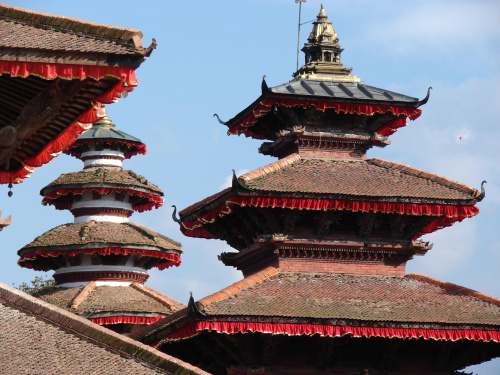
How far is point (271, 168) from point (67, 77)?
13.8 meters

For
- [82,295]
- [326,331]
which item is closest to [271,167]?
[326,331]

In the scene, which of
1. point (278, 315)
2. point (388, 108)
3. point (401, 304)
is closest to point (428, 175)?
point (388, 108)

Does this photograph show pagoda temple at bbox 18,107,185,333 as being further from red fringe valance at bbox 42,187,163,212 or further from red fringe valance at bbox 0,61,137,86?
red fringe valance at bbox 0,61,137,86

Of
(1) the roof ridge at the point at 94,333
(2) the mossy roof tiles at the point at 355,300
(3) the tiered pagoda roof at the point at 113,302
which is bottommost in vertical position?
(1) the roof ridge at the point at 94,333

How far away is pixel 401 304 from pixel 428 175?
3927mm

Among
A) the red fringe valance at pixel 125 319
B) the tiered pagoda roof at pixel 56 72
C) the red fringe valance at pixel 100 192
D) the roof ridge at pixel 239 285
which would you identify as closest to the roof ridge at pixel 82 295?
the red fringe valance at pixel 125 319

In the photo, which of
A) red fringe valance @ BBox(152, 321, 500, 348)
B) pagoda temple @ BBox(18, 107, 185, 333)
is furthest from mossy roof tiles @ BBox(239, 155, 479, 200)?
pagoda temple @ BBox(18, 107, 185, 333)

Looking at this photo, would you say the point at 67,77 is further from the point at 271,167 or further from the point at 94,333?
the point at 271,167

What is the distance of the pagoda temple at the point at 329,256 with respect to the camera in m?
23.9

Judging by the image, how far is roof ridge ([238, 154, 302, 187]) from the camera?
25.8 m

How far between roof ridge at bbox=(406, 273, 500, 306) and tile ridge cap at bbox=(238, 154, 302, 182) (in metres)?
3.82

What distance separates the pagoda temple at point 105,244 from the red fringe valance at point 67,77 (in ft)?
69.0

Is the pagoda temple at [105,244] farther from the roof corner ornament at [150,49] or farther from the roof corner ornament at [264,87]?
the roof corner ornament at [150,49]

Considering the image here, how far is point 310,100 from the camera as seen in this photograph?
1085 inches
